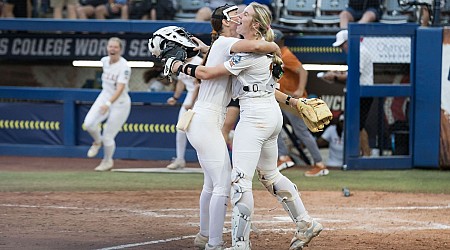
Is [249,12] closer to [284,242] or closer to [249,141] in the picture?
[249,141]

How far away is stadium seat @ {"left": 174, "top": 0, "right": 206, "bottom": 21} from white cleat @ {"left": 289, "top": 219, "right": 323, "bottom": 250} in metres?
9.40

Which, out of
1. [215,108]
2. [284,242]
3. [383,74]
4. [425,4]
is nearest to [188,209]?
[284,242]

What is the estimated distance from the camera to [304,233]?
7.34 metres

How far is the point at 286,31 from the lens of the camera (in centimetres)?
1566

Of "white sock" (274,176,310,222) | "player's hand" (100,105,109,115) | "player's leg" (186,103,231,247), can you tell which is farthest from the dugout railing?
"player's leg" (186,103,231,247)

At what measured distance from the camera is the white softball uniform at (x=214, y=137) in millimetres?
7027

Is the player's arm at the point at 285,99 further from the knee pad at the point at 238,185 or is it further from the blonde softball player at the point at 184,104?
the blonde softball player at the point at 184,104

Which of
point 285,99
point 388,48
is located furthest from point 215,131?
point 388,48

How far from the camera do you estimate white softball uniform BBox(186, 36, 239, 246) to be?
7.03 m

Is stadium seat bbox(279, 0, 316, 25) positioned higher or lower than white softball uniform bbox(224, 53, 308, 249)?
higher

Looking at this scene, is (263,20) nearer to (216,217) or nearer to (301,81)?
(216,217)

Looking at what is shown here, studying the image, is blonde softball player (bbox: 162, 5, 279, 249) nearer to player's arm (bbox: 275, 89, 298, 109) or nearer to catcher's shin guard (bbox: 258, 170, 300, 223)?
catcher's shin guard (bbox: 258, 170, 300, 223)

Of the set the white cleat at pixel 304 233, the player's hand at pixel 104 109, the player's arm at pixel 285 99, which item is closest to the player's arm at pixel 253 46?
the player's arm at pixel 285 99

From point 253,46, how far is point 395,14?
9.21 meters
